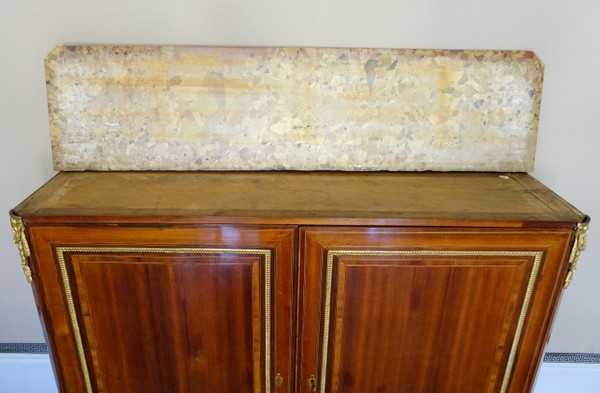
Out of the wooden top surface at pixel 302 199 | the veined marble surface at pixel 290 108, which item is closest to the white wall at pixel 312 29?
the veined marble surface at pixel 290 108

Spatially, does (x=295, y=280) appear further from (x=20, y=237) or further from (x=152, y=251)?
(x=20, y=237)

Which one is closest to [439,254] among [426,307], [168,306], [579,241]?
[426,307]

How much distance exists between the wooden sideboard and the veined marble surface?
9 centimetres

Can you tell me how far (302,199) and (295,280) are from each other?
17cm

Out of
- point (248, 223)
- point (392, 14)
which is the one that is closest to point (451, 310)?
point (248, 223)

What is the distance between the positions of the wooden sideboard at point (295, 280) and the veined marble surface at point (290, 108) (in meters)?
0.09

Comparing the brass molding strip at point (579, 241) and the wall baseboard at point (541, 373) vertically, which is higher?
the brass molding strip at point (579, 241)

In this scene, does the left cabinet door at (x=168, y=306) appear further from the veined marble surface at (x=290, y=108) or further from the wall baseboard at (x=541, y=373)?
the wall baseboard at (x=541, y=373)

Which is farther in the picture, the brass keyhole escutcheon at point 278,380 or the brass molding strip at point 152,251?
the brass keyhole escutcheon at point 278,380

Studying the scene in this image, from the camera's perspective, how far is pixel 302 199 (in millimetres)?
Answer: 963

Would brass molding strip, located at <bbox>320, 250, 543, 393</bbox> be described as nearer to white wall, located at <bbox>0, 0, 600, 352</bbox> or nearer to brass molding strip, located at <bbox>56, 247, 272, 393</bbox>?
brass molding strip, located at <bbox>56, 247, 272, 393</bbox>

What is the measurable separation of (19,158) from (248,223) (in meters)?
0.80

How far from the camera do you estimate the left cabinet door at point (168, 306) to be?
A: 0.90m

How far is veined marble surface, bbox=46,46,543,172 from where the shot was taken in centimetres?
109
